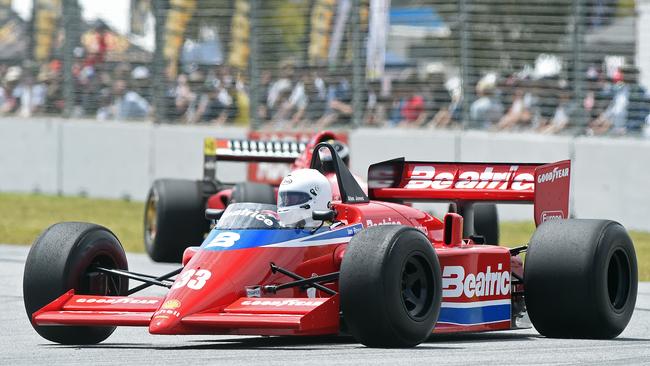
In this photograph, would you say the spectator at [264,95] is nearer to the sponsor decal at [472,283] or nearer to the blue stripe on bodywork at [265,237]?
the sponsor decal at [472,283]

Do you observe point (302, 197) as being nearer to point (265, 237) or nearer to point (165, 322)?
point (265, 237)

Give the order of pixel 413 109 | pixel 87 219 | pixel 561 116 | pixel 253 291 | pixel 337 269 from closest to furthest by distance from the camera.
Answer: pixel 253 291, pixel 337 269, pixel 561 116, pixel 413 109, pixel 87 219

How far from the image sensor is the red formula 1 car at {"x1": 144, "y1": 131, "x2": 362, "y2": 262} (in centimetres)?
1559

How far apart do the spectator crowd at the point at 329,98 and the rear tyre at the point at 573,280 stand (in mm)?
9277

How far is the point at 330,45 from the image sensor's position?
862 inches

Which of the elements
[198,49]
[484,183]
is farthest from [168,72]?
[484,183]

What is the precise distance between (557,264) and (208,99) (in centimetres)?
1502

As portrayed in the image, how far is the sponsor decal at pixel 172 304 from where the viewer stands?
8.41 m

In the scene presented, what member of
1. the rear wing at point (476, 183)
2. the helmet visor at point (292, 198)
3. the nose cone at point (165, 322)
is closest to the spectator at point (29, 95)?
the rear wing at point (476, 183)

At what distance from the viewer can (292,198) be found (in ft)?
30.8

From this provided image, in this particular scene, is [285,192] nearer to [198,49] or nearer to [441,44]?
Result: [441,44]

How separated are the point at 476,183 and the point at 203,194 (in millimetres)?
5385

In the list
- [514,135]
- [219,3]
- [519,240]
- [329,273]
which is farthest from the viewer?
[219,3]

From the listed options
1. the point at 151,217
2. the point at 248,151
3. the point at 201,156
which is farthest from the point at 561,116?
the point at 201,156
